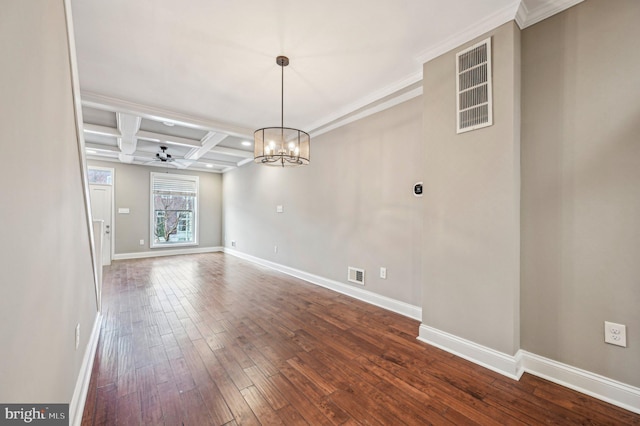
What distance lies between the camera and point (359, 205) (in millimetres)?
3732

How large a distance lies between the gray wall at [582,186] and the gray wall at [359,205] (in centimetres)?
111

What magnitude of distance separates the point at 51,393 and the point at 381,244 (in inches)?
121

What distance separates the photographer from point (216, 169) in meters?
8.16

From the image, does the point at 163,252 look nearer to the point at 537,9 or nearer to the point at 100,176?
the point at 100,176

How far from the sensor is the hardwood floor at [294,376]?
1571mm

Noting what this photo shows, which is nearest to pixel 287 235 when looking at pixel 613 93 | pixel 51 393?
pixel 51 393

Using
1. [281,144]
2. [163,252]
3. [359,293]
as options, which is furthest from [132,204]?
[359,293]

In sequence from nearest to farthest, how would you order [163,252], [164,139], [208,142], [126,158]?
[164,139] < [208,142] < [126,158] < [163,252]

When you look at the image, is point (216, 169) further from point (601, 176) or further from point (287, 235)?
point (601, 176)

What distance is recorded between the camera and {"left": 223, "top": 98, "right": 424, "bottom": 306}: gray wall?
10.2 feet

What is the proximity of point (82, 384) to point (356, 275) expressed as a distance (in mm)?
2968

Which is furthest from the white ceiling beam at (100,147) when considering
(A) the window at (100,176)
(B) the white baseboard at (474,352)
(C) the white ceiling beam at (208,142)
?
(B) the white baseboard at (474,352)

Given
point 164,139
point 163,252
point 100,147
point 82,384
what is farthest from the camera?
point 163,252

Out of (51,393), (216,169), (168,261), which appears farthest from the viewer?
(216,169)
